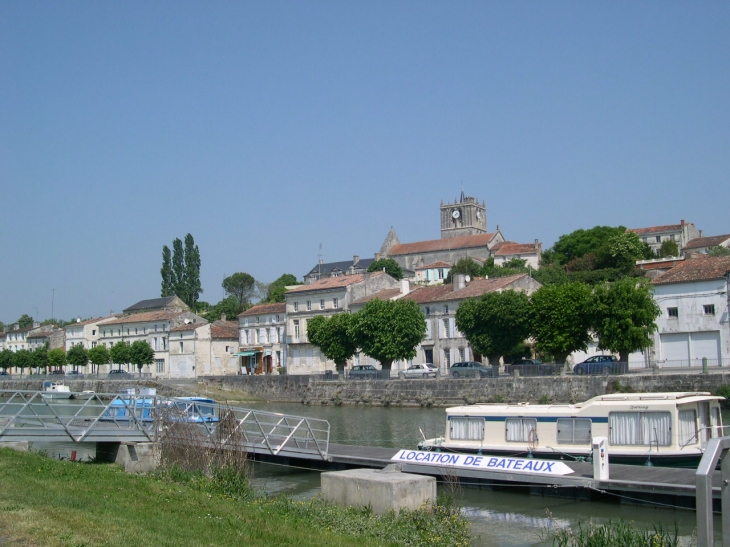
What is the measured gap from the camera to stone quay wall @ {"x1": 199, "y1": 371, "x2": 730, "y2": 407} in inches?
1660

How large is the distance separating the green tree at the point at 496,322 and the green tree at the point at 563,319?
10.0ft

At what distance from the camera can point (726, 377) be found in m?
40.3

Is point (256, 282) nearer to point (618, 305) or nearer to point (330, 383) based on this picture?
point (330, 383)

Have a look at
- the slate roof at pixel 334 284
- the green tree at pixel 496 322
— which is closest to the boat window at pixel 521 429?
the green tree at pixel 496 322

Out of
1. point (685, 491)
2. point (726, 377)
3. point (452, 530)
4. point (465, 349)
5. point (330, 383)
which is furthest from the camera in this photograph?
point (465, 349)

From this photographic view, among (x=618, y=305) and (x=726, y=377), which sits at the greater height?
(x=618, y=305)

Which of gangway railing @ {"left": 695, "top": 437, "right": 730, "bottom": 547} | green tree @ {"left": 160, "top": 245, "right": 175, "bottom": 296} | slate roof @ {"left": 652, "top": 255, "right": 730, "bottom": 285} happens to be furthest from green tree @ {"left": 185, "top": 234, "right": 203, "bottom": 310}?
gangway railing @ {"left": 695, "top": 437, "right": 730, "bottom": 547}

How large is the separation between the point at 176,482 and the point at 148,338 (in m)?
77.8

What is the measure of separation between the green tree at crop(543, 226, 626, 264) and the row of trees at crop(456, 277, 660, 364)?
51214 millimetres

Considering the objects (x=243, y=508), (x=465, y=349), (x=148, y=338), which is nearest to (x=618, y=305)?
(x=465, y=349)

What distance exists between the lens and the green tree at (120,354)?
8844cm

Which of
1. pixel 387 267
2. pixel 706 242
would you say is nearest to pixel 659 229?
pixel 706 242

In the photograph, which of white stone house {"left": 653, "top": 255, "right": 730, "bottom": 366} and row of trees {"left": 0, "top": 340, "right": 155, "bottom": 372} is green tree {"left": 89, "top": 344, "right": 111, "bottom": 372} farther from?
white stone house {"left": 653, "top": 255, "right": 730, "bottom": 366}

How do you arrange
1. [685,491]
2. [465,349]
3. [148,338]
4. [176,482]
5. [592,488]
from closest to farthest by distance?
[176,482] < [685,491] < [592,488] < [465,349] < [148,338]
